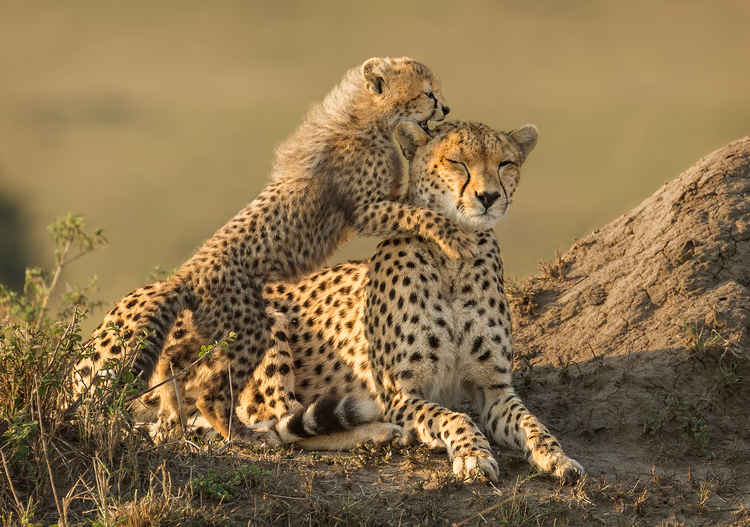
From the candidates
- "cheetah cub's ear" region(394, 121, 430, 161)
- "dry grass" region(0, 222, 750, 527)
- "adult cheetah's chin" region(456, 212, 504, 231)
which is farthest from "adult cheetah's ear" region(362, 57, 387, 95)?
"dry grass" region(0, 222, 750, 527)

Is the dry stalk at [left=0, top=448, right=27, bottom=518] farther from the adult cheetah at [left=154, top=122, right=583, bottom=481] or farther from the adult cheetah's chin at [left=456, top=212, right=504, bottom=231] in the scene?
the adult cheetah's chin at [left=456, top=212, right=504, bottom=231]

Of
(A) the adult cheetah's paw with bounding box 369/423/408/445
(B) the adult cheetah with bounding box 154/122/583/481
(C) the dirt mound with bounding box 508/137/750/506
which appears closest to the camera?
(A) the adult cheetah's paw with bounding box 369/423/408/445

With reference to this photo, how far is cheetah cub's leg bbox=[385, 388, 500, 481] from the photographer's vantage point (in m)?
3.67

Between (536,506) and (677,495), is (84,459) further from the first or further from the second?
(677,495)

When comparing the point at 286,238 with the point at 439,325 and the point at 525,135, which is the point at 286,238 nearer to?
the point at 439,325

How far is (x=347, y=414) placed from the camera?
12.9 ft

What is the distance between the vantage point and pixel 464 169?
4.28m

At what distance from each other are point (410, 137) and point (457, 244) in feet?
2.05

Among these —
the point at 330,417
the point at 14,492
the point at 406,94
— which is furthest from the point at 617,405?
the point at 14,492

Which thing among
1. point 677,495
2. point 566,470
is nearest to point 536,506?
point 566,470

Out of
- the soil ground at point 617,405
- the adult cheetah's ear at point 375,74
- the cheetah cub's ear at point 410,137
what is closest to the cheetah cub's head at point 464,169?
the cheetah cub's ear at point 410,137

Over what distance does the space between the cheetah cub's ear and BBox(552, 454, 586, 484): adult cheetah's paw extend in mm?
1555

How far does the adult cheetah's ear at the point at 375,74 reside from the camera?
5398 mm

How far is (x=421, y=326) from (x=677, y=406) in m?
1.31
